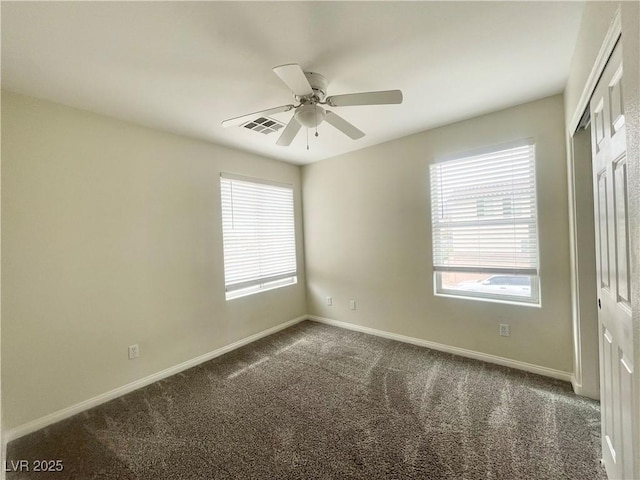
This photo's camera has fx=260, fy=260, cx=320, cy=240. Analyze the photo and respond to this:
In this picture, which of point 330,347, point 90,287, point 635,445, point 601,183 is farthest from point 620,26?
point 90,287

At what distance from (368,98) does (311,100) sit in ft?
1.39

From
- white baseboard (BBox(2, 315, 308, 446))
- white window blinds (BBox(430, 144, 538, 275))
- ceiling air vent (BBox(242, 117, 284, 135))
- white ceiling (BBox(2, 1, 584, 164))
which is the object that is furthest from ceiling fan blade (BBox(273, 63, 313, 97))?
white baseboard (BBox(2, 315, 308, 446))

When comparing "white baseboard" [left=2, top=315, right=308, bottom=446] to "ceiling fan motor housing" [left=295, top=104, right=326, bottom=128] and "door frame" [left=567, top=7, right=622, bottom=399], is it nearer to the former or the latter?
"ceiling fan motor housing" [left=295, top=104, right=326, bottom=128]

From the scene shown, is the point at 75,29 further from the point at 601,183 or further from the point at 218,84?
the point at 601,183

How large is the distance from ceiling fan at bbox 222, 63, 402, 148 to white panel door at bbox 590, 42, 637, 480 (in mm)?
988

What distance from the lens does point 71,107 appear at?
7.10 feet

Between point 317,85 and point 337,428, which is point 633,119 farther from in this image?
point 337,428

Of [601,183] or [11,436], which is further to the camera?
[11,436]

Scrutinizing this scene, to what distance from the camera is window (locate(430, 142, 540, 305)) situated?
2488 mm

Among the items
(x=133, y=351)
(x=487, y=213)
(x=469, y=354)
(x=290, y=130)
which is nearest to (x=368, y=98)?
(x=290, y=130)

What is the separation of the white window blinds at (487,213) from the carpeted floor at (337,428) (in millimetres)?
1068

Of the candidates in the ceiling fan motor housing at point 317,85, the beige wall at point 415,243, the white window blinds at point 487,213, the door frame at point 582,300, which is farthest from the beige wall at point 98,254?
the door frame at point 582,300

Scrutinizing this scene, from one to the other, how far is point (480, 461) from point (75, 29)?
336 centimetres

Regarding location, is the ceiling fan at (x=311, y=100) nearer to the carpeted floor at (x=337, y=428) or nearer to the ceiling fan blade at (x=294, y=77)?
the ceiling fan blade at (x=294, y=77)
